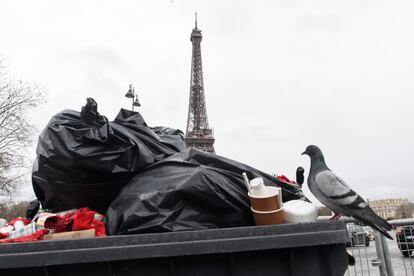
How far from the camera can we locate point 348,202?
200 centimetres

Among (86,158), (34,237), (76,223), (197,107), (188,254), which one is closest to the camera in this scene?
(188,254)

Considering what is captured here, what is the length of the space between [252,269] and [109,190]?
1.00 m

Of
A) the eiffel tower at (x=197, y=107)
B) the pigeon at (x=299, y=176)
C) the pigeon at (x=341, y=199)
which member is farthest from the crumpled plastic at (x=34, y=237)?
the eiffel tower at (x=197, y=107)

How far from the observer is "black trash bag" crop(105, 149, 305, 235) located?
157cm

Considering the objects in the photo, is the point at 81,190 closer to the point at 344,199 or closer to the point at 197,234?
the point at 197,234

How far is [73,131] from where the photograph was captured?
1866 millimetres

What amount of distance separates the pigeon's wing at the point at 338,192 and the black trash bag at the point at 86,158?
1.14 metres

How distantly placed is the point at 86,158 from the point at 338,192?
1552 mm

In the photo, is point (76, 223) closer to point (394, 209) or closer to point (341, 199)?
point (341, 199)

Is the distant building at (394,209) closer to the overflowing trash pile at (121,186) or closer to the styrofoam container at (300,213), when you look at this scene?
the styrofoam container at (300,213)

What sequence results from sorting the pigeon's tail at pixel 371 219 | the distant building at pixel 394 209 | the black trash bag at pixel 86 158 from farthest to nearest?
the distant building at pixel 394 209
the pigeon's tail at pixel 371 219
the black trash bag at pixel 86 158

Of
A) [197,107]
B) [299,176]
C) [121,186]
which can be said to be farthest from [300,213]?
[197,107]

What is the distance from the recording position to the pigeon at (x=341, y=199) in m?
1.99

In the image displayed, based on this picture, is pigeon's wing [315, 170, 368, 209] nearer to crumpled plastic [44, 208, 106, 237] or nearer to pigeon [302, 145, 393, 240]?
pigeon [302, 145, 393, 240]
